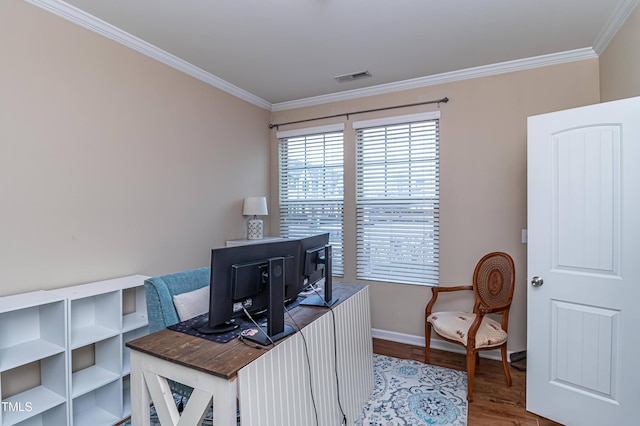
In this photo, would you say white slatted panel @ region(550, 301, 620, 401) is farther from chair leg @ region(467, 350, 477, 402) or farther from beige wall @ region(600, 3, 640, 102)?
beige wall @ region(600, 3, 640, 102)

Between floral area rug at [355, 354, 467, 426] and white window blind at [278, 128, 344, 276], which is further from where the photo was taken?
white window blind at [278, 128, 344, 276]

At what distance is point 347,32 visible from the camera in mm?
2479

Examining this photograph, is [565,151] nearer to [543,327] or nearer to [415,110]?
[543,327]

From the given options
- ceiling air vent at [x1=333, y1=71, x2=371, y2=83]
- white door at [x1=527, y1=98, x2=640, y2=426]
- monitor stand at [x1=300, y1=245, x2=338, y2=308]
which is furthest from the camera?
ceiling air vent at [x1=333, y1=71, x2=371, y2=83]

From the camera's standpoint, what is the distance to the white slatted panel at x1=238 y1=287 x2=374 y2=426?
1.31 m

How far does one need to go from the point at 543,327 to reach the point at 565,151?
48.2 inches

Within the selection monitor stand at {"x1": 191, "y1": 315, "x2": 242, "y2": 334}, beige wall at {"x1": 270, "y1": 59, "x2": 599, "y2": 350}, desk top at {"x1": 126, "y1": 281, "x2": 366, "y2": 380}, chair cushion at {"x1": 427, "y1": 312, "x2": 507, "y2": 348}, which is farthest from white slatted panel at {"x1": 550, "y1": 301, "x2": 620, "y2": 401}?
monitor stand at {"x1": 191, "y1": 315, "x2": 242, "y2": 334}

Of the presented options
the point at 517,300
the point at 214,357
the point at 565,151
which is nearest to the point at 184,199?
the point at 214,357

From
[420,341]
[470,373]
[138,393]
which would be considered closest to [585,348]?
[470,373]

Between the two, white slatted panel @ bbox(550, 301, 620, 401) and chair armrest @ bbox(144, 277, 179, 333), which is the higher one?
chair armrest @ bbox(144, 277, 179, 333)

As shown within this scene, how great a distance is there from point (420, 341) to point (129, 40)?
12.7ft

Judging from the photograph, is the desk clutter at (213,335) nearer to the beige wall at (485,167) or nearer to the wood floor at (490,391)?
the wood floor at (490,391)

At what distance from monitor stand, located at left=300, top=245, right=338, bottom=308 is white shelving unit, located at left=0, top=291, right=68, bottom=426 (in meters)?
1.49

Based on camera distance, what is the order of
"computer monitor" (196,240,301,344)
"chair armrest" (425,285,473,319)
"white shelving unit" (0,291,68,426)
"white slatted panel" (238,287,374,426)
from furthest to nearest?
"chair armrest" (425,285,473,319) → "white shelving unit" (0,291,68,426) → "computer monitor" (196,240,301,344) → "white slatted panel" (238,287,374,426)
